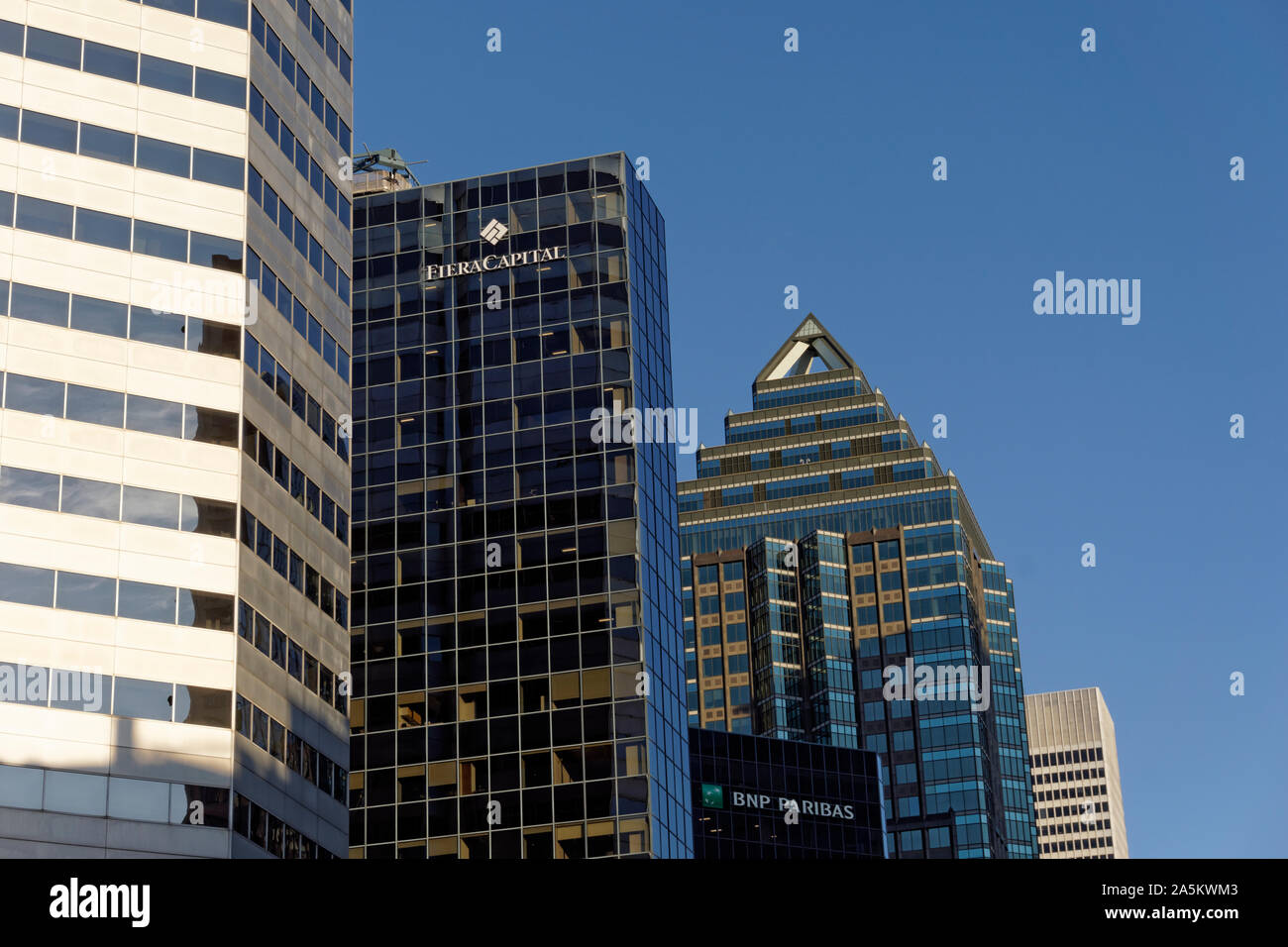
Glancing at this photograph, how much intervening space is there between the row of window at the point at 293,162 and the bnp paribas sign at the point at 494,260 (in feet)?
101

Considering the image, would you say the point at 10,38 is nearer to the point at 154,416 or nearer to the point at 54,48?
the point at 54,48

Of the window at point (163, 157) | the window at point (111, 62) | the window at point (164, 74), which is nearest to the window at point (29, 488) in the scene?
the window at point (163, 157)

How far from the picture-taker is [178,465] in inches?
2790

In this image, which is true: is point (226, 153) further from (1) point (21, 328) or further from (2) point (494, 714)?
(2) point (494, 714)

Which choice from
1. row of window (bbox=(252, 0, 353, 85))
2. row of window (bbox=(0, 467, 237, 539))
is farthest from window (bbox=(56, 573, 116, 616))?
row of window (bbox=(252, 0, 353, 85))

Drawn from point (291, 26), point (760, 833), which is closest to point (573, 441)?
point (291, 26)

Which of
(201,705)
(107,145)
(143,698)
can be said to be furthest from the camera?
(107,145)

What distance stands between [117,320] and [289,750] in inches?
715

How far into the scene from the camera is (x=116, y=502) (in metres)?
69.0

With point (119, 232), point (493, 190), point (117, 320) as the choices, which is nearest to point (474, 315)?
point (493, 190)

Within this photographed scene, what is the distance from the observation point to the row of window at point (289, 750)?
69.9 metres

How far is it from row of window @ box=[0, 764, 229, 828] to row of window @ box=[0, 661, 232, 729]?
2403mm
